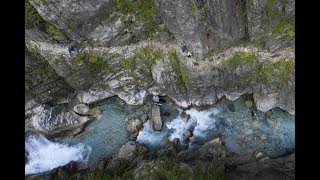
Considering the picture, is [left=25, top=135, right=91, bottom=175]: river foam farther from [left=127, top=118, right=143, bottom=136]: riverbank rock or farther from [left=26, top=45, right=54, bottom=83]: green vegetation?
[left=26, top=45, right=54, bottom=83]: green vegetation

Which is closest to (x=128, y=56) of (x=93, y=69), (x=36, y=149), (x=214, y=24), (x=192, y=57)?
(x=93, y=69)

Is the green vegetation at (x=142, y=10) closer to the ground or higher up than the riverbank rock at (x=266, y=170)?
higher up

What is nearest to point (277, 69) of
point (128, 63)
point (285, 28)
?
point (285, 28)

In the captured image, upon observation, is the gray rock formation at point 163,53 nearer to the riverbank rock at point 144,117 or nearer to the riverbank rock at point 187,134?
the riverbank rock at point 144,117

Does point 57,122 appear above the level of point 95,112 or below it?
below

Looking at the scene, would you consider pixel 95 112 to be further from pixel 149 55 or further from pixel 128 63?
pixel 149 55

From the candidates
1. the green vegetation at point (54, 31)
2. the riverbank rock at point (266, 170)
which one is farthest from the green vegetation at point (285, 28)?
the green vegetation at point (54, 31)
